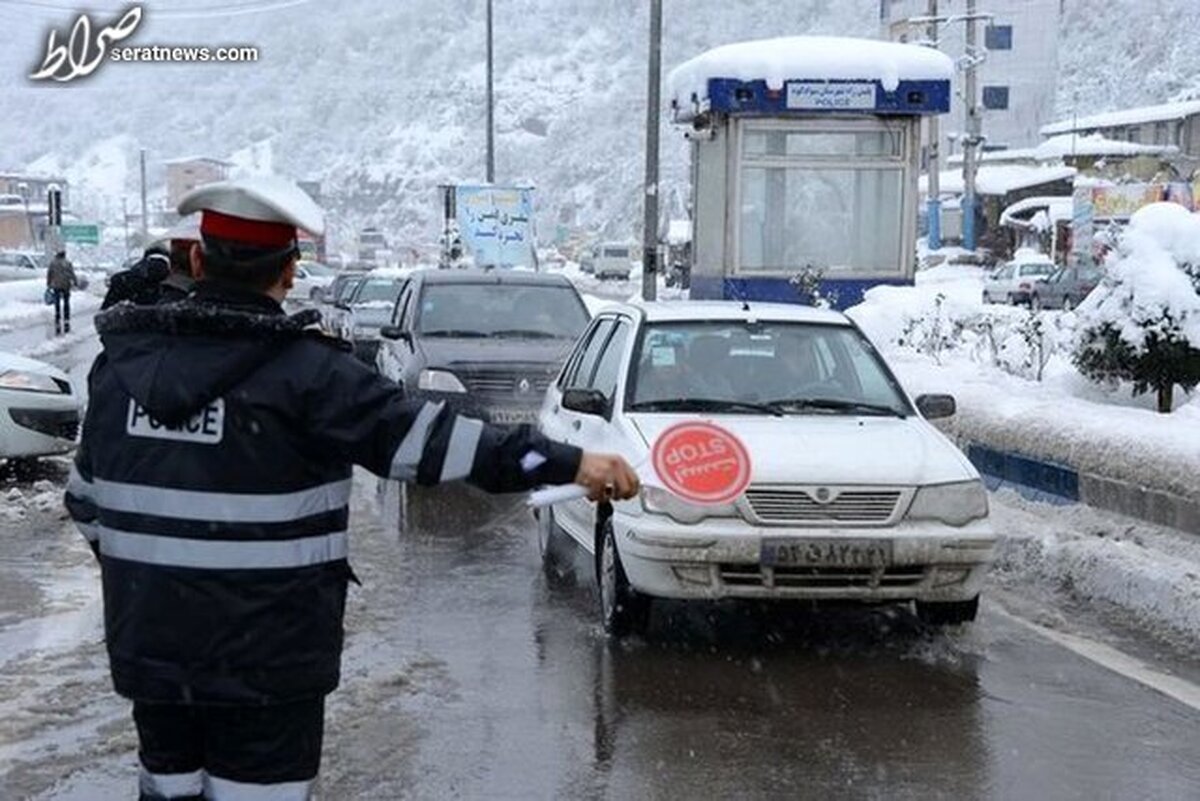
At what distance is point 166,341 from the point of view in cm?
321

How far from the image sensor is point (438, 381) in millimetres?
13242

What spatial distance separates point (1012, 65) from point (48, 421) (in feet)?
305

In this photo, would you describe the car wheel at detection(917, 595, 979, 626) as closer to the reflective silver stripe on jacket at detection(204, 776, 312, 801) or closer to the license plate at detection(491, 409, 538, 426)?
the reflective silver stripe on jacket at detection(204, 776, 312, 801)

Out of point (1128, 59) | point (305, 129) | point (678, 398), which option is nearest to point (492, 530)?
Answer: point (678, 398)

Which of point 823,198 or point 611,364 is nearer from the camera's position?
point 611,364

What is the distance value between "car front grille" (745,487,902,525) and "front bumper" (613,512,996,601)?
51 millimetres

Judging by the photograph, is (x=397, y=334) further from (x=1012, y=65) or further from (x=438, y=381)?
(x=1012, y=65)

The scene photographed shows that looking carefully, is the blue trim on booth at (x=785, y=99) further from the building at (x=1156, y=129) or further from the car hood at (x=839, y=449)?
the building at (x=1156, y=129)

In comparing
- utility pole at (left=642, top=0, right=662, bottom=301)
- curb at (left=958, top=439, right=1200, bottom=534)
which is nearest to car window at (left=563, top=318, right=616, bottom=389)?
curb at (left=958, top=439, right=1200, bottom=534)

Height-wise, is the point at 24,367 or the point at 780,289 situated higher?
the point at 780,289

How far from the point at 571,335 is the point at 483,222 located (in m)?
25.1

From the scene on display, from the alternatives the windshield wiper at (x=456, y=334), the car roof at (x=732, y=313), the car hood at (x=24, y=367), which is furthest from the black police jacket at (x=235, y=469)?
the windshield wiper at (x=456, y=334)

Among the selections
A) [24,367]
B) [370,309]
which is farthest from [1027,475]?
[370,309]

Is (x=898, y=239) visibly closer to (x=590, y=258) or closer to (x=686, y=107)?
(x=686, y=107)
